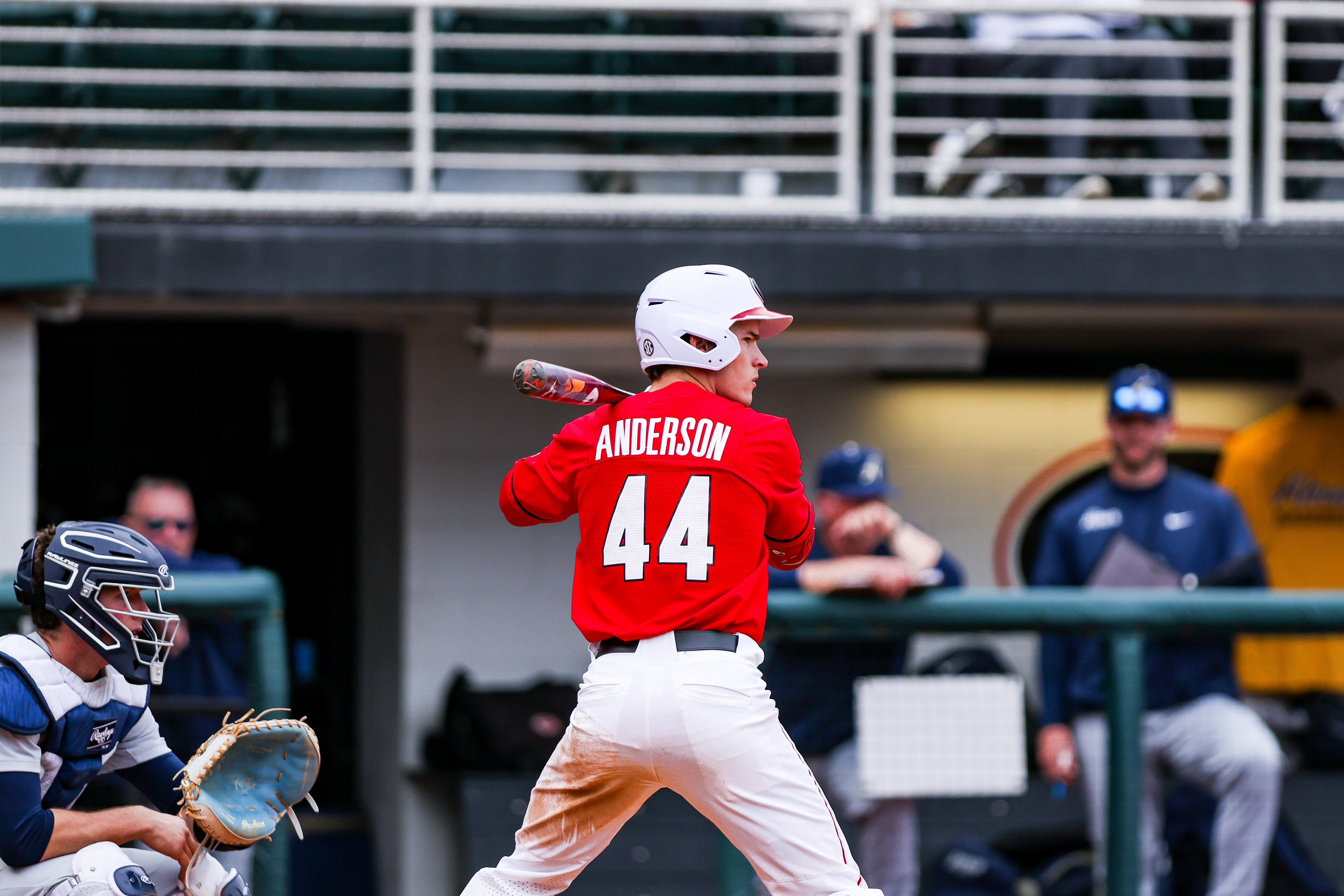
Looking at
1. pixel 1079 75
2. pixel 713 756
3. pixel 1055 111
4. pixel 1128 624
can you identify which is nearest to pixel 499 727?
pixel 1128 624

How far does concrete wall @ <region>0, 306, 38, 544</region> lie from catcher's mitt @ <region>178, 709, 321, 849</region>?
13.9 ft

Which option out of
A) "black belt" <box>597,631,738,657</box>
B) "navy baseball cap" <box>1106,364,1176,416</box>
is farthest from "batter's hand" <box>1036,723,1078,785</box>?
"black belt" <box>597,631,738,657</box>

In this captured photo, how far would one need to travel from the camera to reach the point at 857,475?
5418 mm

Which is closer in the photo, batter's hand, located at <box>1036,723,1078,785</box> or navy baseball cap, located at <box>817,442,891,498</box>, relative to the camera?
batter's hand, located at <box>1036,723,1078,785</box>

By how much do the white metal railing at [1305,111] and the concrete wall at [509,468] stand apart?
1.18 meters

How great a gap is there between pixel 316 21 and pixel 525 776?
13.8 feet

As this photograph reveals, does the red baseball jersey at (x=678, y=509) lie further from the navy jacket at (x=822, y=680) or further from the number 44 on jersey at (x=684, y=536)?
the navy jacket at (x=822, y=680)

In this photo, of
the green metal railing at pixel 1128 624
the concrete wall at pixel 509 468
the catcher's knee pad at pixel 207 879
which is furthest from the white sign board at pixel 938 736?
the concrete wall at pixel 509 468

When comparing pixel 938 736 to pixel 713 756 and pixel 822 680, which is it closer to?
pixel 822 680

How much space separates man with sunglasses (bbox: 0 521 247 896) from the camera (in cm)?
308

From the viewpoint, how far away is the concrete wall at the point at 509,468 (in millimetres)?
8352

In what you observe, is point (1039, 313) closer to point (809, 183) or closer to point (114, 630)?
point (809, 183)

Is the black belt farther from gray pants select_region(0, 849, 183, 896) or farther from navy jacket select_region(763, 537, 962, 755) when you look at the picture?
navy jacket select_region(763, 537, 962, 755)

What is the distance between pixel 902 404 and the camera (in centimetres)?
886
